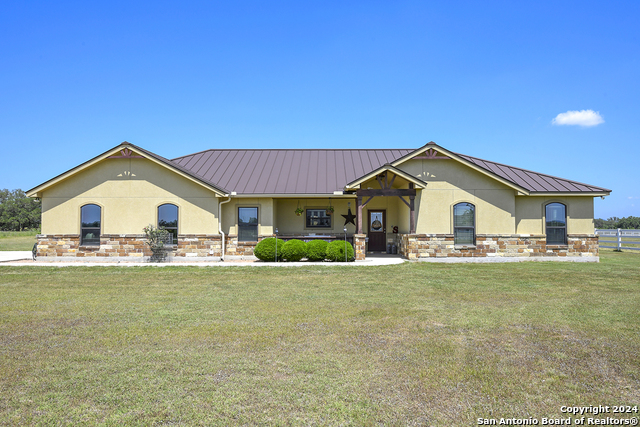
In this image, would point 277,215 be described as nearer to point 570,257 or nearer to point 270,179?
point 270,179

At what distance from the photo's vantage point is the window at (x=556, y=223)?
1805 centimetres

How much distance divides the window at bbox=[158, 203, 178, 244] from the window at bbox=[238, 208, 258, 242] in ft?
9.04

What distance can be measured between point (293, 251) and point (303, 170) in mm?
5812

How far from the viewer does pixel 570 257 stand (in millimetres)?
17859

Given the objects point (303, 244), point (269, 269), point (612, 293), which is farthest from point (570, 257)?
point (269, 269)

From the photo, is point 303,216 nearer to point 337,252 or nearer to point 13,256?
point 337,252

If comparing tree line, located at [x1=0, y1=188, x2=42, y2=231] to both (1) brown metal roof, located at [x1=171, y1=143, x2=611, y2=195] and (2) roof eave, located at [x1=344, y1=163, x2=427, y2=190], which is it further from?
(2) roof eave, located at [x1=344, y1=163, x2=427, y2=190]

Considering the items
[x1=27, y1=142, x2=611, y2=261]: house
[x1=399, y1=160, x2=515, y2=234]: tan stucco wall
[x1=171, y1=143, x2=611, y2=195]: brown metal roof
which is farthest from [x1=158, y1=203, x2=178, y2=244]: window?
[x1=399, y1=160, x2=515, y2=234]: tan stucco wall

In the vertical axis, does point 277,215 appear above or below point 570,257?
above

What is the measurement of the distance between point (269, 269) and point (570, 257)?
13298 millimetres

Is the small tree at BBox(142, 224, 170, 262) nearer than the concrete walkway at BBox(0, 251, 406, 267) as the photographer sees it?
No

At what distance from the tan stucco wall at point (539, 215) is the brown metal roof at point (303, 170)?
Result: 535 mm

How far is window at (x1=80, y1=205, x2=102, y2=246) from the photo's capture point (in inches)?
696

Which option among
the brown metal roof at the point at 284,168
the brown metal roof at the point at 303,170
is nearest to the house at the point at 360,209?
the brown metal roof at the point at 303,170
